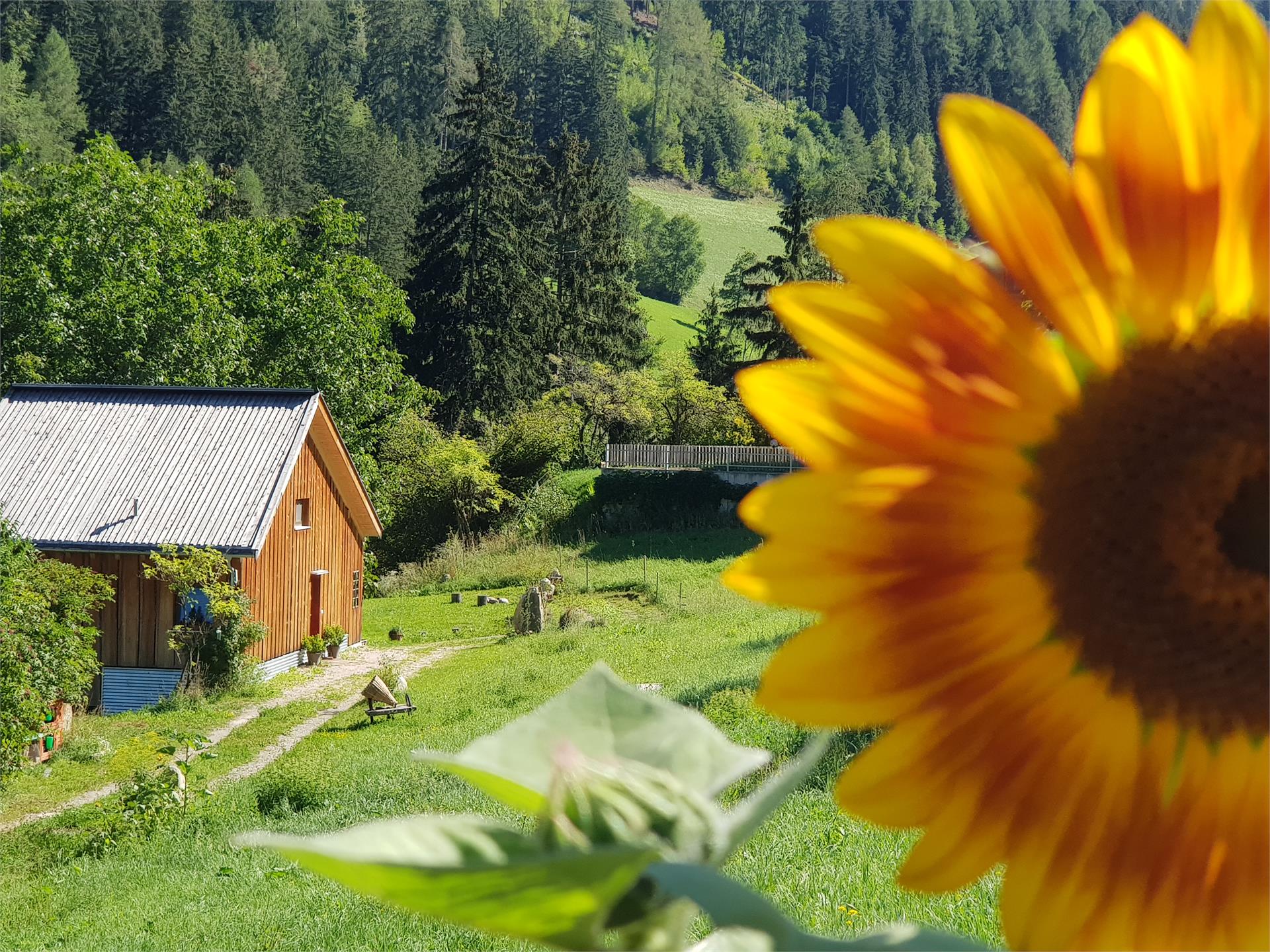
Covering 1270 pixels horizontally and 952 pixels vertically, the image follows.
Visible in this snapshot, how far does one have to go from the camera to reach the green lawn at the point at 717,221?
3191 inches

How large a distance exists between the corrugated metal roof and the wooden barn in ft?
0.09

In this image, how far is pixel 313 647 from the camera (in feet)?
73.8

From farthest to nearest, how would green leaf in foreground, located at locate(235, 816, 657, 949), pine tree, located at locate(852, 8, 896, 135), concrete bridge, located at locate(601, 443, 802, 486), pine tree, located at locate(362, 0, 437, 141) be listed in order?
pine tree, located at locate(852, 8, 896, 135) < pine tree, located at locate(362, 0, 437, 141) < concrete bridge, located at locate(601, 443, 802, 486) < green leaf in foreground, located at locate(235, 816, 657, 949)

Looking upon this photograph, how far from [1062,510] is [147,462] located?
22.7 m

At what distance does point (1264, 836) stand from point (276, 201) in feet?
205

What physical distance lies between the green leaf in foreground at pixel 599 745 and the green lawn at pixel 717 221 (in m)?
76.5

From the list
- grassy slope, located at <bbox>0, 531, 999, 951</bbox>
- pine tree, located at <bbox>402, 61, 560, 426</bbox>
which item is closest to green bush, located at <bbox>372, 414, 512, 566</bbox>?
pine tree, located at <bbox>402, 61, 560, 426</bbox>

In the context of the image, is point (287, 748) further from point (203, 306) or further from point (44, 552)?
point (203, 306)

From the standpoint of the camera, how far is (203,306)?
2736 centimetres

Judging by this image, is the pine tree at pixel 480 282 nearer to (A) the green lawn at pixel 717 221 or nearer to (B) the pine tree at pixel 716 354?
(B) the pine tree at pixel 716 354

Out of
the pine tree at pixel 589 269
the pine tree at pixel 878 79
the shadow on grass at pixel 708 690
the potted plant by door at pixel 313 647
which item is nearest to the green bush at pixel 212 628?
the potted plant by door at pixel 313 647

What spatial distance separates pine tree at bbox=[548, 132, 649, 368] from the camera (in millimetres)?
46344

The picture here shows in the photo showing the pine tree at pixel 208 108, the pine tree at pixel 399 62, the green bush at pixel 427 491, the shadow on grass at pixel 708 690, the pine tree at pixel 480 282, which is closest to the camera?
the shadow on grass at pixel 708 690

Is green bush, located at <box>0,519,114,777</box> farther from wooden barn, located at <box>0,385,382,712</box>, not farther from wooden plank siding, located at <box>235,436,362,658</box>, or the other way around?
wooden plank siding, located at <box>235,436,362,658</box>
